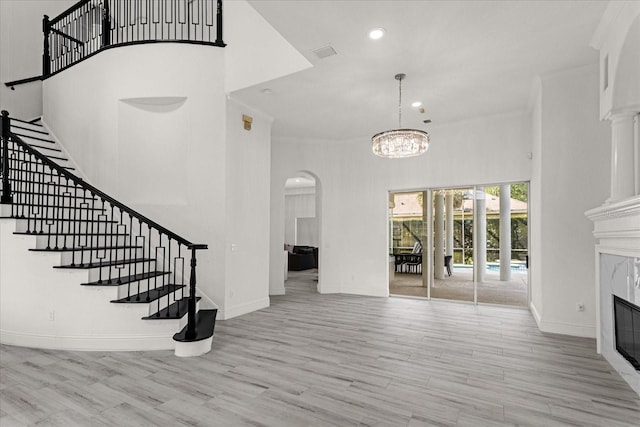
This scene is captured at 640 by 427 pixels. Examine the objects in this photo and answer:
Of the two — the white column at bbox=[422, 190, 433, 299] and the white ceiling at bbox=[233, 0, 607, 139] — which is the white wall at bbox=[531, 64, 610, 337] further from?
the white column at bbox=[422, 190, 433, 299]

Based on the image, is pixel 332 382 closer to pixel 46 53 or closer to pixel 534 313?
pixel 534 313

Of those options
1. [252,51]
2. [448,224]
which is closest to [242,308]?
[252,51]

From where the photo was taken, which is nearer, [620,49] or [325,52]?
[620,49]

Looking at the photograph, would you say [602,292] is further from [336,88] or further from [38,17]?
[38,17]

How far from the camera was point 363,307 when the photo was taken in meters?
6.30

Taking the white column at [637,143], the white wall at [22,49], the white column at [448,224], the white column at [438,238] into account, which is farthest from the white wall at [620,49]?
the white wall at [22,49]

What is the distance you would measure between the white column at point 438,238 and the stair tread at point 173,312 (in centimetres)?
490

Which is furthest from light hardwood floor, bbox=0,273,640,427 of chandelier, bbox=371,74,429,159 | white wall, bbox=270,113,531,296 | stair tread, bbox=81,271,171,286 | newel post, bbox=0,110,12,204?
white wall, bbox=270,113,531,296

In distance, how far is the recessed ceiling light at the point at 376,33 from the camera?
378 cm

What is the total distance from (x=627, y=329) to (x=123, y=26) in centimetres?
839

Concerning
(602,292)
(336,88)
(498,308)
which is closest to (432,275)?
(498,308)

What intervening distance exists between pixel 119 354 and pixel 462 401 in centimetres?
353

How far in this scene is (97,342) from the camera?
3879 millimetres

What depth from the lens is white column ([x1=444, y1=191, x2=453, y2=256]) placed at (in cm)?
689
